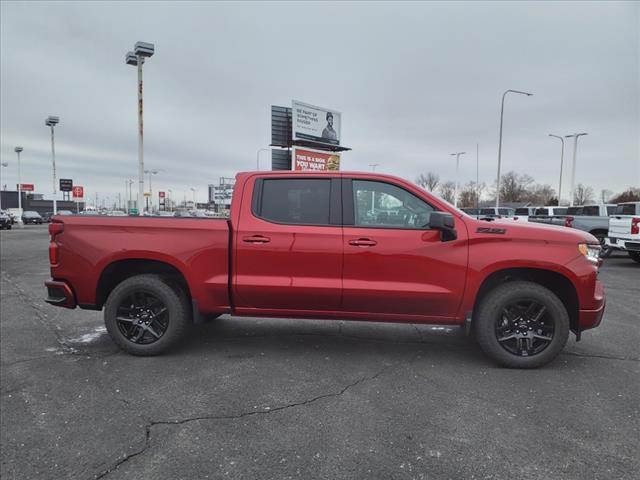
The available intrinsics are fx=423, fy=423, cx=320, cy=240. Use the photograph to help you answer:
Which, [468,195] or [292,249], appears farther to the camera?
[468,195]

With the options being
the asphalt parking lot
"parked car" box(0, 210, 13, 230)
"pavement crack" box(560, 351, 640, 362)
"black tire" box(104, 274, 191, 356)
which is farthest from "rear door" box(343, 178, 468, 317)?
"parked car" box(0, 210, 13, 230)

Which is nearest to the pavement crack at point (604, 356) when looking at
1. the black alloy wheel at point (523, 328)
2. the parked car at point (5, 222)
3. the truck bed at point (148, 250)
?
the black alloy wheel at point (523, 328)

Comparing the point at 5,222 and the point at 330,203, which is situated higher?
the point at 330,203

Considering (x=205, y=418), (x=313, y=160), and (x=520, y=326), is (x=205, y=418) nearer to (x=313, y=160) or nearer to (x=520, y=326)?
(x=520, y=326)

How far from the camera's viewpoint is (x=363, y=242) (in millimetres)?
4074

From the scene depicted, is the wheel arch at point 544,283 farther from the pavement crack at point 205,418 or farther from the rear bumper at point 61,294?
the rear bumper at point 61,294

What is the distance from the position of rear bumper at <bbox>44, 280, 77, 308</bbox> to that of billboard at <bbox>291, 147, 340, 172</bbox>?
17.5 m

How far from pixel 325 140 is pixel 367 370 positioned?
2071 centimetres

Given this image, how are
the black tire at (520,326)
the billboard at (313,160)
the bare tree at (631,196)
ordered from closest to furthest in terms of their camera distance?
the black tire at (520,326) → the billboard at (313,160) → the bare tree at (631,196)

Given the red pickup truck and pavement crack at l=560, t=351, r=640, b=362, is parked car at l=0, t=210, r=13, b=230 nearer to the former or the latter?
the red pickup truck

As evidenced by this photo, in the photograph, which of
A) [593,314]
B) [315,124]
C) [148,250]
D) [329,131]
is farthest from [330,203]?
[329,131]

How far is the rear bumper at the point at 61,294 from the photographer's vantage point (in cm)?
441

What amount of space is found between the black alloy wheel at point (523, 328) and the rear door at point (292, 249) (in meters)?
1.62

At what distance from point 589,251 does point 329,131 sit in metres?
20.9
